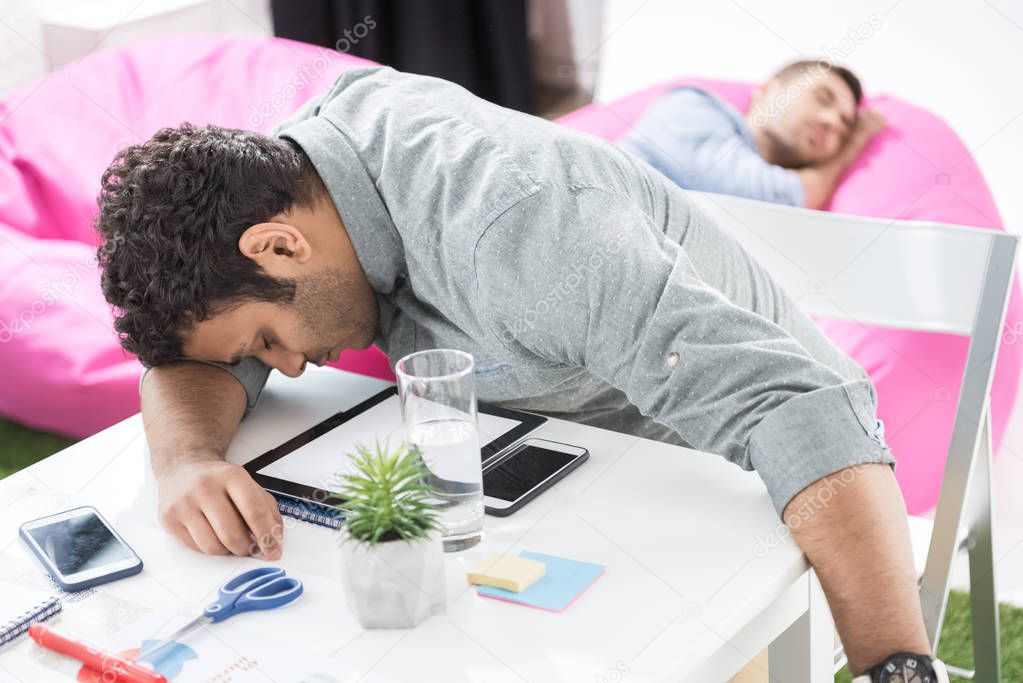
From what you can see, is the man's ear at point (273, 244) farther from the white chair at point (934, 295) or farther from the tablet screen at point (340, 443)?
the white chair at point (934, 295)

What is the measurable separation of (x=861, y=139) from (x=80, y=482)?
173cm

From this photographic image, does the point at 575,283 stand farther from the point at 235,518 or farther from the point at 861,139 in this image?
the point at 861,139

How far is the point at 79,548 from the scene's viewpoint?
103cm

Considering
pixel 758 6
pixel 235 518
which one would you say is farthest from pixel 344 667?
pixel 758 6

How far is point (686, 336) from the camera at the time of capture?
0.99 m

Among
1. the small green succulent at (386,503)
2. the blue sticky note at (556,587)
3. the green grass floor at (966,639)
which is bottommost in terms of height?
the green grass floor at (966,639)

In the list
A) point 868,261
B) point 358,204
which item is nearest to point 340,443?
point 358,204

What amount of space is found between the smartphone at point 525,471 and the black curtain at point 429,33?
2.51 m

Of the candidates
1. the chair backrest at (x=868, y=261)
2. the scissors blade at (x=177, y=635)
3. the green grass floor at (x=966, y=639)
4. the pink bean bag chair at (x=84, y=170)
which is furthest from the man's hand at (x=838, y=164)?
the scissors blade at (x=177, y=635)

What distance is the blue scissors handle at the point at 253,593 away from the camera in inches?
35.8

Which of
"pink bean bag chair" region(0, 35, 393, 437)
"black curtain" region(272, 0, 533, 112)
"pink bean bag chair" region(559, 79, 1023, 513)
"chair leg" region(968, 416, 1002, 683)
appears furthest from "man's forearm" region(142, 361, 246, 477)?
"black curtain" region(272, 0, 533, 112)

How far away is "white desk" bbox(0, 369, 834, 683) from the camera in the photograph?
0.84m

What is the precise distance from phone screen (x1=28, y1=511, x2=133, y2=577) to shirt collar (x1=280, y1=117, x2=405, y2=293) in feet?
1.32

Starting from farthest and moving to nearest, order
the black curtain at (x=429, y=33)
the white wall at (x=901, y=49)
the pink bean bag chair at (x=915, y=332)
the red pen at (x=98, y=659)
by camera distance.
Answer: the black curtain at (x=429, y=33)
the white wall at (x=901, y=49)
the pink bean bag chair at (x=915, y=332)
the red pen at (x=98, y=659)
